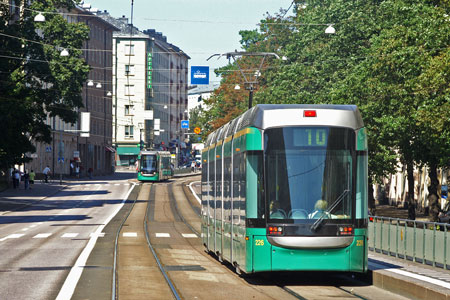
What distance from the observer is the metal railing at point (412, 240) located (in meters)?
18.6

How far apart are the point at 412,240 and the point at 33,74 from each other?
4381 centimetres

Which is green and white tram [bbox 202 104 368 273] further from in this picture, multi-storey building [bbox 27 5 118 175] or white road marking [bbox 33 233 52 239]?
multi-storey building [bbox 27 5 118 175]

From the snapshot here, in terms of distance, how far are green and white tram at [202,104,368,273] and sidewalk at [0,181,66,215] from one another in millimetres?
36220

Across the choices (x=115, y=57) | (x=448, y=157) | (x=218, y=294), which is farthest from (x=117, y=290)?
(x=115, y=57)

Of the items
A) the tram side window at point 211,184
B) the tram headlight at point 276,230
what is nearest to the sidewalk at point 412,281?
the tram headlight at point 276,230

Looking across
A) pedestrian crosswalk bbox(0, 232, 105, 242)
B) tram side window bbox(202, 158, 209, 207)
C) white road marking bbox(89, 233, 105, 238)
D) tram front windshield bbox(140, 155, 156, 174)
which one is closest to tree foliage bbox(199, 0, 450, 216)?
tram side window bbox(202, 158, 209, 207)

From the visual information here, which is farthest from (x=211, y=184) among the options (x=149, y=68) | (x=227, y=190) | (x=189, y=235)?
(x=149, y=68)

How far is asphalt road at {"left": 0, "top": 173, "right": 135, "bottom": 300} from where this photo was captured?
52.2ft

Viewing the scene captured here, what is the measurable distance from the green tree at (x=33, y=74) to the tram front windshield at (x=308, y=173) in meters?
38.6

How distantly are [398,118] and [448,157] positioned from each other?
5271 millimetres

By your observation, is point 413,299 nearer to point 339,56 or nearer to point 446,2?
point 446,2

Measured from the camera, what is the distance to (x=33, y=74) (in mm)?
60656

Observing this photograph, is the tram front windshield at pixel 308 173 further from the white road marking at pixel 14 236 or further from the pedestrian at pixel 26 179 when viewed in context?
the pedestrian at pixel 26 179

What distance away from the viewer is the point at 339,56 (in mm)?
A: 56375
